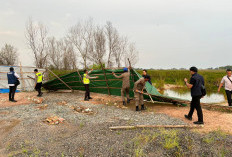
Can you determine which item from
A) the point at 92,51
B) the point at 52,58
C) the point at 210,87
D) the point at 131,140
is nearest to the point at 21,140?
the point at 131,140

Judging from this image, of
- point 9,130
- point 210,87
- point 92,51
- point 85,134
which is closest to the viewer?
point 85,134

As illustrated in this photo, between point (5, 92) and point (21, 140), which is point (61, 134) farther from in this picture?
point (5, 92)

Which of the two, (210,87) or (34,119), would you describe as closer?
(34,119)

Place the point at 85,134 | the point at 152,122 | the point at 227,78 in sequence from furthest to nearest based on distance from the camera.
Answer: the point at 227,78, the point at 152,122, the point at 85,134

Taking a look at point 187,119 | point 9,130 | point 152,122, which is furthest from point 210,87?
→ point 9,130

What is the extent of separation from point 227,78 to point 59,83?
9.60m

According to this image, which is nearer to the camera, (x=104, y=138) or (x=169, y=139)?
(x=169, y=139)

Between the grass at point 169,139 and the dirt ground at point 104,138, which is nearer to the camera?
the dirt ground at point 104,138

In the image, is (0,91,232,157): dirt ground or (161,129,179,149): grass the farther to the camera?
(161,129,179,149): grass

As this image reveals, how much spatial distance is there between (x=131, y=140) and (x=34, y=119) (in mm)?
3578

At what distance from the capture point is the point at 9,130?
14.1 ft

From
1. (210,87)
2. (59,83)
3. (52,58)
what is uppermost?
(52,58)

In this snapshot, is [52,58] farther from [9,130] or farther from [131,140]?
[131,140]

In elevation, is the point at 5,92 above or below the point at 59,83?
below
